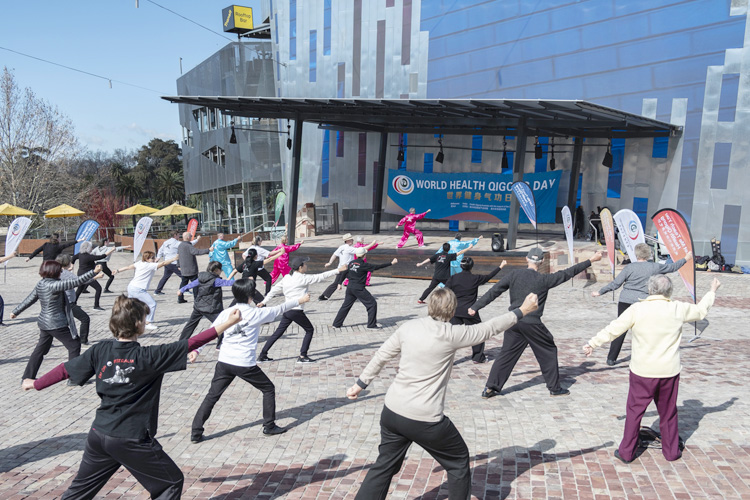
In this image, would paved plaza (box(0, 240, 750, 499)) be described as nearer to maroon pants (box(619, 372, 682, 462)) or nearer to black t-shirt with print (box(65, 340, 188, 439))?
maroon pants (box(619, 372, 682, 462))

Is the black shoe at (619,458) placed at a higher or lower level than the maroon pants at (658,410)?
lower

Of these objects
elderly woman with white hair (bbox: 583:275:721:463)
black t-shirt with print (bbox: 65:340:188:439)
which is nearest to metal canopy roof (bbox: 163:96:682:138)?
elderly woman with white hair (bbox: 583:275:721:463)

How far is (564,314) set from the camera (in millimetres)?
13000

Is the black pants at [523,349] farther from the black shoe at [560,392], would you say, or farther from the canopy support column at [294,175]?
the canopy support column at [294,175]

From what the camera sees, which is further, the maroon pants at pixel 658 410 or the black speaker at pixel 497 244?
the black speaker at pixel 497 244

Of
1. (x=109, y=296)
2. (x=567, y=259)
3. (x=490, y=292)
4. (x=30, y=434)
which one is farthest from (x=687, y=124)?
(x=30, y=434)

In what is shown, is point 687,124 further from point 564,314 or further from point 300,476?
point 300,476

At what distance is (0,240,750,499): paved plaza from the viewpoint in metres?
4.96

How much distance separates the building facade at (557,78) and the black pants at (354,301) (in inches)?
522

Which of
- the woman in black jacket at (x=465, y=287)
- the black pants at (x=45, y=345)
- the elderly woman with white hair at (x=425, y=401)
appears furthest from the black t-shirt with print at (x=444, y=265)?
the elderly woman with white hair at (x=425, y=401)

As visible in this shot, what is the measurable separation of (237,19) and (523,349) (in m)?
38.8

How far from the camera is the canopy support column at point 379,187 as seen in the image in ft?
84.1

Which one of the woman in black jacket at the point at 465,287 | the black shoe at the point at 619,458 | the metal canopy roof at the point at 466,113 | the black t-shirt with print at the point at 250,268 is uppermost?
the metal canopy roof at the point at 466,113

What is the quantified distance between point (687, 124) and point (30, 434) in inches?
778
